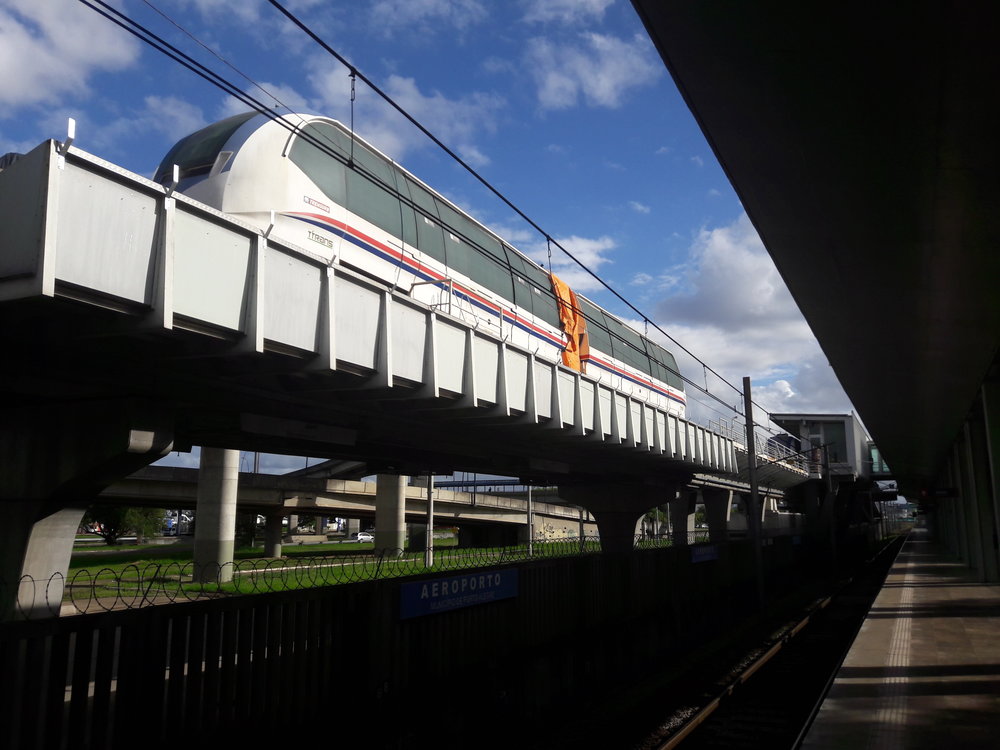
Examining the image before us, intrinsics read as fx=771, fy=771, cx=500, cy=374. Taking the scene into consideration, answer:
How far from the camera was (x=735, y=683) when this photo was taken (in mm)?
15727

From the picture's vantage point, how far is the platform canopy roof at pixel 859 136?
19.5 feet

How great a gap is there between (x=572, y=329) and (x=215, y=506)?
17.1 m

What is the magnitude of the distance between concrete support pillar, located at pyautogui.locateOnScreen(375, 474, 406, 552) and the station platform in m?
31.1

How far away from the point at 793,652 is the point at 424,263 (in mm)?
13620

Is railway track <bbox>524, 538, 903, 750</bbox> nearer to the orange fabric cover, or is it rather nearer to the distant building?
the orange fabric cover

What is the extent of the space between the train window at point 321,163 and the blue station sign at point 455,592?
714 centimetres

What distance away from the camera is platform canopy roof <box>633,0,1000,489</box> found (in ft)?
19.5

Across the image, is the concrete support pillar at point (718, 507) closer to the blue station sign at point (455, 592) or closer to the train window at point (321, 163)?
the blue station sign at point (455, 592)

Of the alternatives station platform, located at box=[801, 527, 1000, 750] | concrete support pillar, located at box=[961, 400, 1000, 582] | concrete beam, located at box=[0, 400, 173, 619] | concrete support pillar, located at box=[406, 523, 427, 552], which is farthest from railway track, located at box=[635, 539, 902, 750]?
concrete support pillar, located at box=[406, 523, 427, 552]

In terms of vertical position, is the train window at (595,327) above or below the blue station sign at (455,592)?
above

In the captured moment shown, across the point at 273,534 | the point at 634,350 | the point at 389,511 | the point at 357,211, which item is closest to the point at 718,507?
the point at 634,350

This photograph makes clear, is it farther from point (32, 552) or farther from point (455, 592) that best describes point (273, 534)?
point (32, 552)

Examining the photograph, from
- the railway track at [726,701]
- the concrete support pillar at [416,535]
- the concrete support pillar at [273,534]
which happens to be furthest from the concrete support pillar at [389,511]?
the railway track at [726,701]

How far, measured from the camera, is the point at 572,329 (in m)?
25.1
